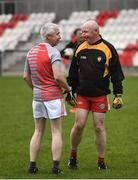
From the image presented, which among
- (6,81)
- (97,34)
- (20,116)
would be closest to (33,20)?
(6,81)

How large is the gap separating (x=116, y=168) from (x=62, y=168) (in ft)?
2.42

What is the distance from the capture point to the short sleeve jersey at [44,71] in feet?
29.2

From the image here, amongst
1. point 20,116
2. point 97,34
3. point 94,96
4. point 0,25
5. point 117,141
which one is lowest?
point 0,25

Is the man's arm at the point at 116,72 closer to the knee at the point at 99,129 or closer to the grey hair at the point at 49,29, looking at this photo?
the knee at the point at 99,129

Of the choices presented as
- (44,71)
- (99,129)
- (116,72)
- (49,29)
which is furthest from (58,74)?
(99,129)

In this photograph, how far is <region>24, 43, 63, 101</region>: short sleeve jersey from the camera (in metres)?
8.91

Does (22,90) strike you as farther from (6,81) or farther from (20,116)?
(20,116)

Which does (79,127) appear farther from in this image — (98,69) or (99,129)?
(98,69)

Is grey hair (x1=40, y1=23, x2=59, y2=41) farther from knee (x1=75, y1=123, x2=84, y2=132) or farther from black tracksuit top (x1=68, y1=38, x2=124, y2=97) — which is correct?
knee (x1=75, y1=123, x2=84, y2=132)

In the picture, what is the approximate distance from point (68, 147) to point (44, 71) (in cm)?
272

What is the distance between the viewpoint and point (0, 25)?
3953 cm

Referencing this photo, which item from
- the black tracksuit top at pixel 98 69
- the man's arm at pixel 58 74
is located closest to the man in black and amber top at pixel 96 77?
the black tracksuit top at pixel 98 69

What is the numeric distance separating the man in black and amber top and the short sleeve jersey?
441mm

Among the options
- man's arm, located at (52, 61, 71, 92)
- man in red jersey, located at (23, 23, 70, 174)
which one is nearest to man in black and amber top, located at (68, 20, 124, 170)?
man in red jersey, located at (23, 23, 70, 174)
